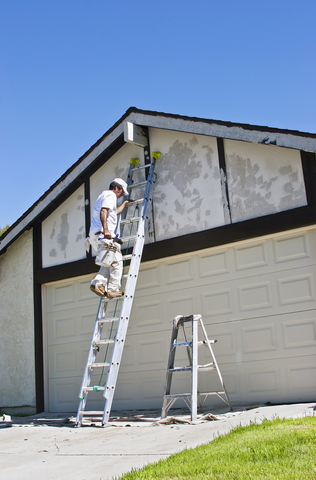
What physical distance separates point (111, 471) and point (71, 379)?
5522 millimetres

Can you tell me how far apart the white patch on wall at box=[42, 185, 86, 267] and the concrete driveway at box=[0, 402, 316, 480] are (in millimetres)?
3622

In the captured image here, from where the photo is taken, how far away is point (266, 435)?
416 cm

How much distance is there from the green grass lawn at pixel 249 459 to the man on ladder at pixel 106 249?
3139 millimetres

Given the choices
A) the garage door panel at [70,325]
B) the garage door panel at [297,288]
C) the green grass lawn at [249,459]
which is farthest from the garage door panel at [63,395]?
the green grass lawn at [249,459]

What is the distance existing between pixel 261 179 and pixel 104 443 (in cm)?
434

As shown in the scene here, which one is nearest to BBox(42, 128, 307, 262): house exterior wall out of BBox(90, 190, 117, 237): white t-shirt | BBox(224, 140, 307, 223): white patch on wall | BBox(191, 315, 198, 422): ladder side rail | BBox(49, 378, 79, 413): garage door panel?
BBox(224, 140, 307, 223): white patch on wall

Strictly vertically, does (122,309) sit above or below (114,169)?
below

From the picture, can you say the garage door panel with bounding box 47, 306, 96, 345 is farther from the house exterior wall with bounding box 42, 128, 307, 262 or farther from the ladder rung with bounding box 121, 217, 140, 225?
the ladder rung with bounding box 121, 217, 140, 225

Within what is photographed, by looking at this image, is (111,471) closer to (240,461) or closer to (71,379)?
(240,461)

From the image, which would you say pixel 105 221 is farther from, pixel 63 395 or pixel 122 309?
pixel 63 395

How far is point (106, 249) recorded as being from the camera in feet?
23.4

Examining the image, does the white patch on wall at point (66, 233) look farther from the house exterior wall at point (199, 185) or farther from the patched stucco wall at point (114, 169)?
the patched stucco wall at point (114, 169)

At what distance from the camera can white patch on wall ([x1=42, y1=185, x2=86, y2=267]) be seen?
31.6 feet

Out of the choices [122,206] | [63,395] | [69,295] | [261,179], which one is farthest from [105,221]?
[63,395]
